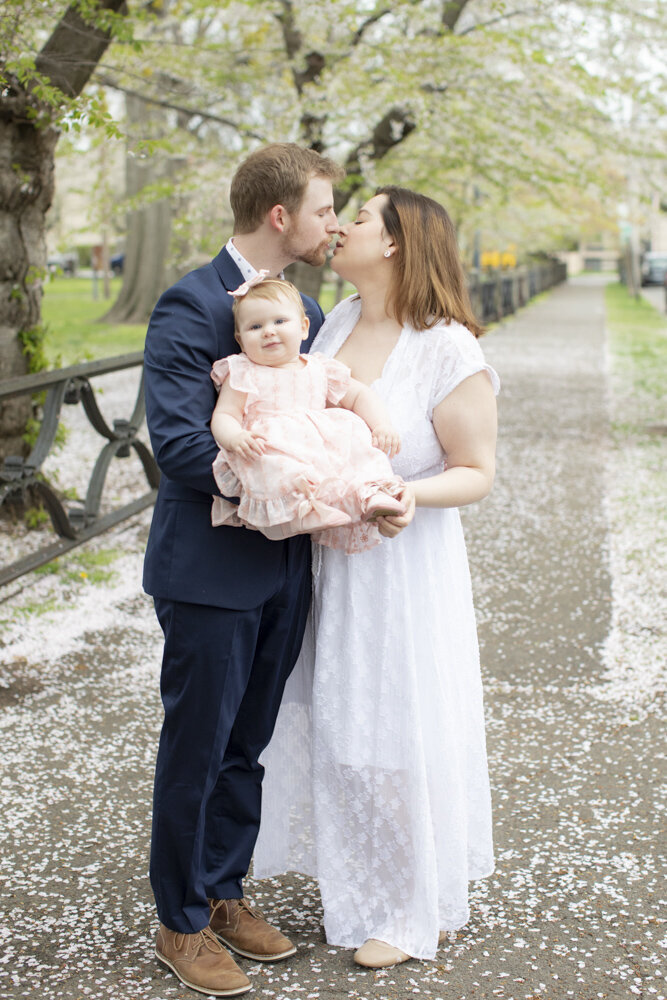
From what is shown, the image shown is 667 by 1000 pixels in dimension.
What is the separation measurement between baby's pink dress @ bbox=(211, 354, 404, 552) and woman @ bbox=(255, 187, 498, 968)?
24cm

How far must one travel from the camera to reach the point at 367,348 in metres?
2.92

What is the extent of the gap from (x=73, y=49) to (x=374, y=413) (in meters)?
5.00

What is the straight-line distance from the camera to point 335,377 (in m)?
2.68

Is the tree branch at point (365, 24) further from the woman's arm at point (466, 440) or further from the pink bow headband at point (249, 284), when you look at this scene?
the pink bow headband at point (249, 284)

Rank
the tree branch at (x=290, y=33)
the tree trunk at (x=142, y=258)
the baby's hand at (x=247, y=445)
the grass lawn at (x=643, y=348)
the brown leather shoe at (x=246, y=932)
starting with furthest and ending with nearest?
the tree trunk at (x=142, y=258) → the grass lawn at (x=643, y=348) → the tree branch at (x=290, y=33) → the brown leather shoe at (x=246, y=932) → the baby's hand at (x=247, y=445)

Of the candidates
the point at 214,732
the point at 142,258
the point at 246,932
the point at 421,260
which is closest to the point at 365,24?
the point at 421,260

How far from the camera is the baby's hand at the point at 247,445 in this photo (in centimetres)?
246

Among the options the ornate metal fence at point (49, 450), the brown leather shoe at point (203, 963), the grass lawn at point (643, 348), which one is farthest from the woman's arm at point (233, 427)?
the grass lawn at point (643, 348)

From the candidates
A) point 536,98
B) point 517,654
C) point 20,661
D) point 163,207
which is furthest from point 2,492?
point 163,207

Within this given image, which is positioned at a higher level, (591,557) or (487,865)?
(487,865)

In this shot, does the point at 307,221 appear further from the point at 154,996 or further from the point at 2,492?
the point at 2,492

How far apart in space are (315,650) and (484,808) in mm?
626

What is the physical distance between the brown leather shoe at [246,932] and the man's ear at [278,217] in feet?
5.67

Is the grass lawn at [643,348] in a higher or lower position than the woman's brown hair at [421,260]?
lower
